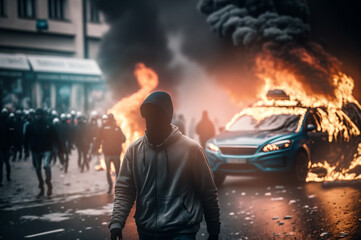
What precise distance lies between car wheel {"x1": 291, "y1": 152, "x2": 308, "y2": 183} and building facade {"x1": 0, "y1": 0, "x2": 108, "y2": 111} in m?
22.8

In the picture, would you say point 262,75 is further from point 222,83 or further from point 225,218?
point 225,218

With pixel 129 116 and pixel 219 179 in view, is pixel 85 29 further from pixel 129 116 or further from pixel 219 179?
pixel 219 179

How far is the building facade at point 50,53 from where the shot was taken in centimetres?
3073

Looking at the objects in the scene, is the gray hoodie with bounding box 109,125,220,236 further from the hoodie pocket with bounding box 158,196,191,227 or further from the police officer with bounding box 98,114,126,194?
the police officer with bounding box 98,114,126,194

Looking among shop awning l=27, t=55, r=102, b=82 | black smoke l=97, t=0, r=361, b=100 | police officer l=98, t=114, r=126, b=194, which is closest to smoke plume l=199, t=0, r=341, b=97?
black smoke l=97, t=0, r=361, b=100

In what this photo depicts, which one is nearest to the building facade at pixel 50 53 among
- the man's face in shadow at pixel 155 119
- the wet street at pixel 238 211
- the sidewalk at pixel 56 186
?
the sidewalk at pixel 56 186

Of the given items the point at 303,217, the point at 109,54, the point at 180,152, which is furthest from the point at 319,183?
the point at 109,54

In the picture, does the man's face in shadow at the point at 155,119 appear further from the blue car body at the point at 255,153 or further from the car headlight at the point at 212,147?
the car headlight at the point at 212,147

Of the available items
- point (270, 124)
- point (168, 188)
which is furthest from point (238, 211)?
point (168, 188)

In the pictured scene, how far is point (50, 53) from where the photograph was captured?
33.2 m

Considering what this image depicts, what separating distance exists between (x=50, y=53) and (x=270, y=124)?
2500cm

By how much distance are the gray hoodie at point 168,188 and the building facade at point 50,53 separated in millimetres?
27867

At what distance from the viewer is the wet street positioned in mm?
6691

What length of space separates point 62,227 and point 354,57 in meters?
15.8
